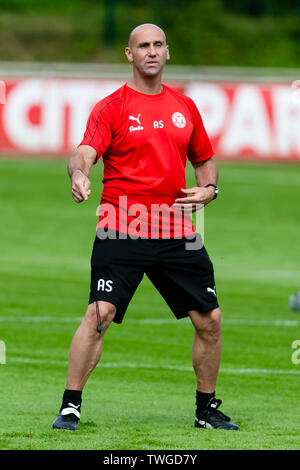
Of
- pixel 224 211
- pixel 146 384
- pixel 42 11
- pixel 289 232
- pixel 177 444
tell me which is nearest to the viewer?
pixel 177 444

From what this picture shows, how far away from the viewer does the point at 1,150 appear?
30.8 metres

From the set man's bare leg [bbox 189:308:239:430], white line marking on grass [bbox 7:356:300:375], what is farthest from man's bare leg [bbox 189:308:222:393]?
white line marking on grass [bbox 7:356:300:375]

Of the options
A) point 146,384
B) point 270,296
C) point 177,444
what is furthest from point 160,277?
point 270,296

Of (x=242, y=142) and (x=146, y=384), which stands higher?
(x=242, y=142)

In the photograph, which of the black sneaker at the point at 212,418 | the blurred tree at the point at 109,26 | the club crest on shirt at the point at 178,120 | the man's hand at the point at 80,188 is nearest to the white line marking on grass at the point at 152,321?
the black sneaker at the point at 212,418

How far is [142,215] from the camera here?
7.90 metres

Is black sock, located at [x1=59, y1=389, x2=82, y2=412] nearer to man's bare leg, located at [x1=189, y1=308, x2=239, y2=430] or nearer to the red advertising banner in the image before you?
man's bare leg, located at [x1=189, y1=308, x2=239, y2=430]

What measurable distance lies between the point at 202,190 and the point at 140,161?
460 millimetres

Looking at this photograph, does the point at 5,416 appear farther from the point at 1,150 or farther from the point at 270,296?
the point at 1,150

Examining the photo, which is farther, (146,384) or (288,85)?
(288,85)

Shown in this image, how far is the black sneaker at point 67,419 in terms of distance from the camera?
25.1ft

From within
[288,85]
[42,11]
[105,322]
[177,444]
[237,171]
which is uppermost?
[42,11]

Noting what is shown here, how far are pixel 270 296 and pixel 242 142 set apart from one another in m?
15.3

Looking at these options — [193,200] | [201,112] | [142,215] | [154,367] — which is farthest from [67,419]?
[201,112]
